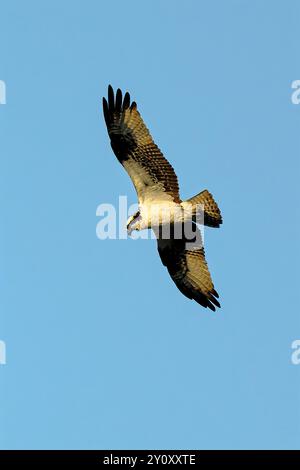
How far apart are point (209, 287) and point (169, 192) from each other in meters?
1.44

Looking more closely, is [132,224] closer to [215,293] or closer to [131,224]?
[131,224]

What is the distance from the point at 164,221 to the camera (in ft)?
49.0

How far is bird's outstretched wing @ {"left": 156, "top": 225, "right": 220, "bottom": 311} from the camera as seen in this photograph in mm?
15531

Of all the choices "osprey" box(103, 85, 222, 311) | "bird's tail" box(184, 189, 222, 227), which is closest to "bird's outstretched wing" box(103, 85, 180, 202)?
"osprey" box(103, 85, 222, 311)

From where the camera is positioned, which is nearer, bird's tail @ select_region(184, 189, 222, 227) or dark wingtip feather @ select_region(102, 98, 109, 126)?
bird's tail @ select_region(184, 189, 222, 227)

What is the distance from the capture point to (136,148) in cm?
1472

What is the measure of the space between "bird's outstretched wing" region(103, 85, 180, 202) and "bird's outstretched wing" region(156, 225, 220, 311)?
915 mm

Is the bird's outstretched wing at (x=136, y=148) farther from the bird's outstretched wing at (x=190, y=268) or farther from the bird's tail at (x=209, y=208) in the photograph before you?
the bird's outstretched wing at (x=190, y=268)

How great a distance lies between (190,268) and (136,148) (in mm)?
1798

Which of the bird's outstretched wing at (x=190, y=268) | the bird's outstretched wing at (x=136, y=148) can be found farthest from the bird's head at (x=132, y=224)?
the bird's outstretched wing at (x=190, y=268)

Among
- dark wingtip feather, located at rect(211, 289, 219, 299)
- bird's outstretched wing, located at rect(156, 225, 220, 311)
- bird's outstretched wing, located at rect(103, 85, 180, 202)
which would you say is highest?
bird's outstretched wing, located at rect(103, 85, 180, 202)

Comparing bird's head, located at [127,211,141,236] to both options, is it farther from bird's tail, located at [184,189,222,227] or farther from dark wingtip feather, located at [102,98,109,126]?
dark wingtip feather, located at [102,98,109,126]
